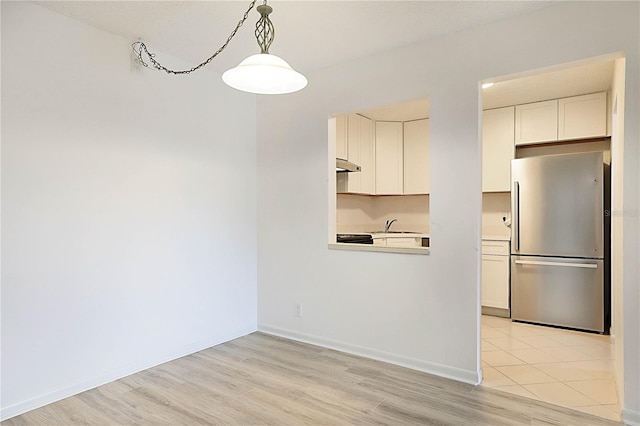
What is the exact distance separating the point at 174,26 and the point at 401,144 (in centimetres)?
337

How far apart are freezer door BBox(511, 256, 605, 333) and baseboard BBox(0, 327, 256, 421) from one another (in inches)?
117

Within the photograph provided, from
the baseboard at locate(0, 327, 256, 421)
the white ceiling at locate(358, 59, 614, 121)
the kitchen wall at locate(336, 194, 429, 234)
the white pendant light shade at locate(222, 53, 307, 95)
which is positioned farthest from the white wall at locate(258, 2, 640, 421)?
the kitchen wall at locate(336, 194, 429, 234)

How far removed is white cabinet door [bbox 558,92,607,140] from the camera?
4.03 meters

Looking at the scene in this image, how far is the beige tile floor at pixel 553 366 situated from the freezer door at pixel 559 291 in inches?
4.7

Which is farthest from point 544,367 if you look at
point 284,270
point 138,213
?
point 138,213

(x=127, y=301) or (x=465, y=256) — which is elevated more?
(x=465, y=256)

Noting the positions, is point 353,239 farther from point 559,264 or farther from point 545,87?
point 545,87

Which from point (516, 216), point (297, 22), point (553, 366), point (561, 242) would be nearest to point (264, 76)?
point (297, 22)

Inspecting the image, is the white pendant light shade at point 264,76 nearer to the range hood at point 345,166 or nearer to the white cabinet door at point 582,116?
the range hood at point 345,166

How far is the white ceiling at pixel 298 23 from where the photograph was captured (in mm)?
2402

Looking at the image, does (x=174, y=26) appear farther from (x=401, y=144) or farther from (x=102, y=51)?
(x=401, y=144)

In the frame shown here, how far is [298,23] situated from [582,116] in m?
3.27

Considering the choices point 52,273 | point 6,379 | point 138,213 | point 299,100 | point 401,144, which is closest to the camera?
point 6,379

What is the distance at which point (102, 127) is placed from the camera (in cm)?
270
